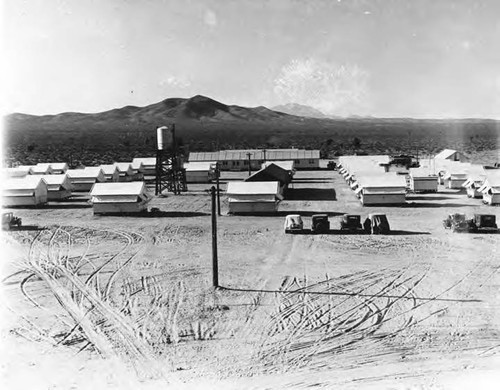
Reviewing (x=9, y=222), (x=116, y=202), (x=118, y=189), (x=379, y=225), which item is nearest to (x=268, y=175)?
(x=118, y=189)

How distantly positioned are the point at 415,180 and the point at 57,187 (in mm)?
32715

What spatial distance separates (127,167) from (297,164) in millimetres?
23571

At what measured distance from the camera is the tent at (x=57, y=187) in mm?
55562

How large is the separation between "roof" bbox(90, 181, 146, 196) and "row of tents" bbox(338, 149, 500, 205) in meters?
17.6

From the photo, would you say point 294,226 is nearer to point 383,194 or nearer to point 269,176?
point 383,194

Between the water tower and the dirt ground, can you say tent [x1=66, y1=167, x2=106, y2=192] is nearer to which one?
the water tower

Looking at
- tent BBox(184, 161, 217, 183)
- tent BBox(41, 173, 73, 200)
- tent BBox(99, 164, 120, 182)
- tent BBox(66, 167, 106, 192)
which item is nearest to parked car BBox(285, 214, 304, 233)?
tent BBox(41, 173, 73, 200)

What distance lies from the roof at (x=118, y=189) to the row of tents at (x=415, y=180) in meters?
17.6

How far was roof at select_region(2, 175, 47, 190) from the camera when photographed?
2025 inches

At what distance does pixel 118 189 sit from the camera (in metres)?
47.1

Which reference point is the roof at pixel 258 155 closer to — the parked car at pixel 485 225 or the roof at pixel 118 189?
the roof at pixel 118 189

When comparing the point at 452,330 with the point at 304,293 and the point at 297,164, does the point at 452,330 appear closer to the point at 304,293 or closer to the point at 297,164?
the point at 304,293

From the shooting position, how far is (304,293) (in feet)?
82.7

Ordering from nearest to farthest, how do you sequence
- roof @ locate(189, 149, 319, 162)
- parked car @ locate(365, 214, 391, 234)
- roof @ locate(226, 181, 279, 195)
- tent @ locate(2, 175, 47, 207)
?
parked car @ locate(365, 214, 391, 234) < roof @ locate(226, 181, 279, 195) < tent @ locate(2, 175, 47, 207) < roof @ locate(189, 149, 319, 162)
